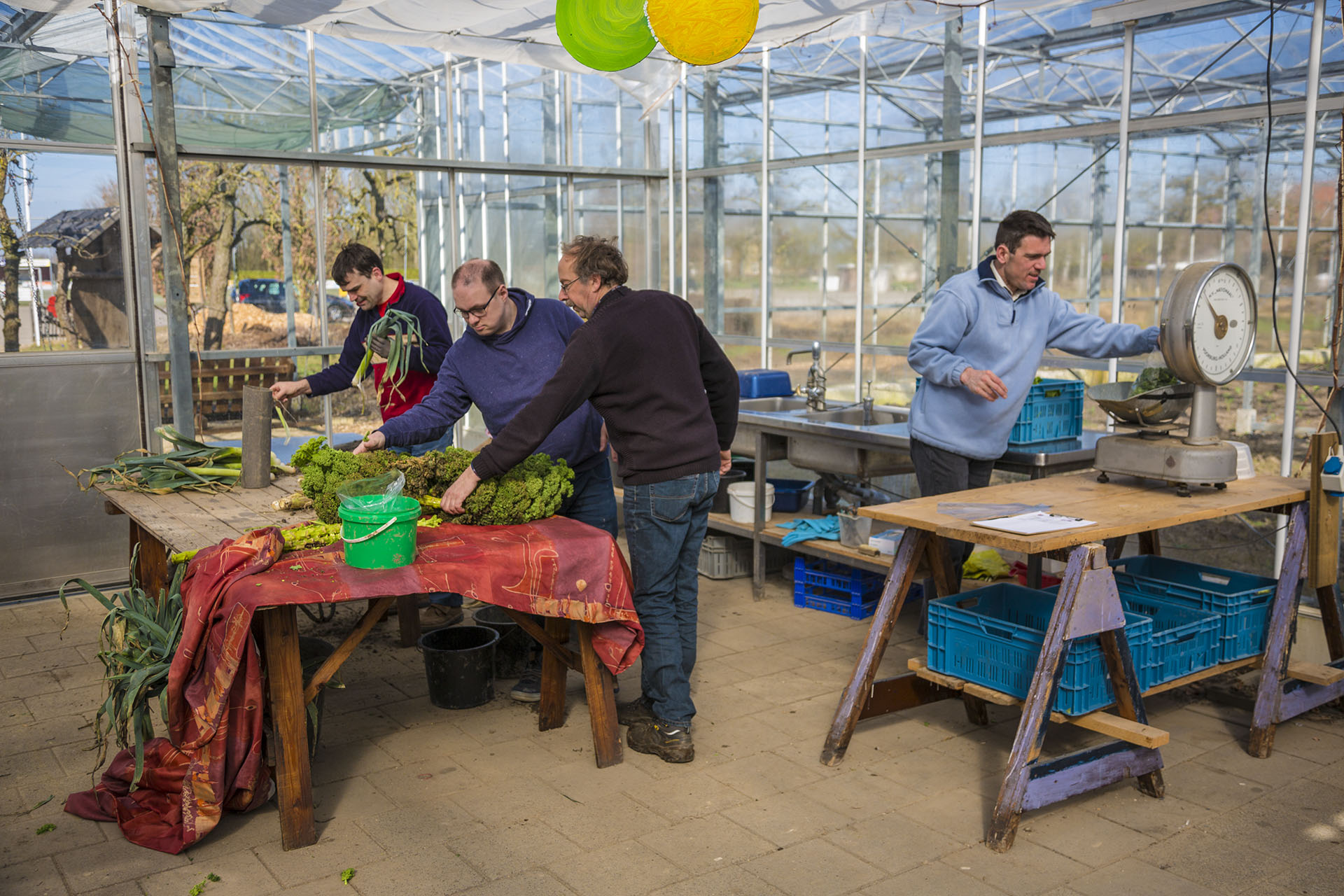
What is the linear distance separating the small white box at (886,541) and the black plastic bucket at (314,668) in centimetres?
265

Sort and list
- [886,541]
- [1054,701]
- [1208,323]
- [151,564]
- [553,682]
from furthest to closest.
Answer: [886,541] < [151,564] < [553,682] < [1208,323] < [1054,701]

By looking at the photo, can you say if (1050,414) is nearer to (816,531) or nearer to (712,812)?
(816,531)

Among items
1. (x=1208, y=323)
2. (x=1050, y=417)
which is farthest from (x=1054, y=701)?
(x=1050, y=417)

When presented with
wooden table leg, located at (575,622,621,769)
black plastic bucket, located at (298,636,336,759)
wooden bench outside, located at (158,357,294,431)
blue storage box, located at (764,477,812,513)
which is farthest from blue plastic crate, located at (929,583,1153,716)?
wooden bench outside, located at (158,357,294,431)

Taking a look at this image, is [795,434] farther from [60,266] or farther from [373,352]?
[60,266]

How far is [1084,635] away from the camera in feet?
A: 10.5

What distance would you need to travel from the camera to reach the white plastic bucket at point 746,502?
5.96m

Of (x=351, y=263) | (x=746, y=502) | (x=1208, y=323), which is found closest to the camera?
(x=1208, y=323)

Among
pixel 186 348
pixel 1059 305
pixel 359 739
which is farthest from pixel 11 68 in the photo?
pixel 1059 305

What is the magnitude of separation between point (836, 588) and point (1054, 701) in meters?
2.35

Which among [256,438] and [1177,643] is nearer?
[1177,643]

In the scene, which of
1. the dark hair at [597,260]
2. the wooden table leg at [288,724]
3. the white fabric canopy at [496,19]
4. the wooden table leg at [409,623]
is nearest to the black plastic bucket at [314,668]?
the wooden table leg at [288,724]

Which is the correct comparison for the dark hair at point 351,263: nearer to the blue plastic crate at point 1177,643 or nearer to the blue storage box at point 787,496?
the blue storage box at point 787,496

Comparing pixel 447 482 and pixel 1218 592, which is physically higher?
pixel 447 482
